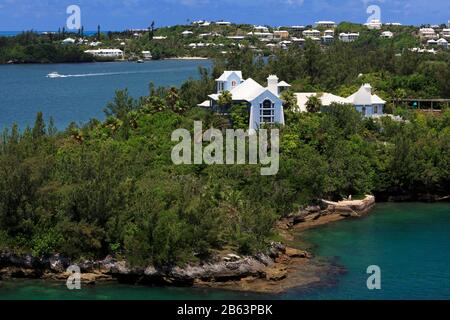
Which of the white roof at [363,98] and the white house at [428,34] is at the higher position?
the white house at [428,34]

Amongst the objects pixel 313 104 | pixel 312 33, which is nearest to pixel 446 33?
pixel 312 33

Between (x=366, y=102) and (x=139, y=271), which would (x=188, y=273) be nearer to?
(x=139, y=271)

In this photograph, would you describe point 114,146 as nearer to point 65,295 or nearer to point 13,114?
point 65,295

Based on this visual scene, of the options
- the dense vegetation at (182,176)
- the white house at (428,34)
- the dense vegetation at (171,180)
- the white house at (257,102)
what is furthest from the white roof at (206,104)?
the white house at (428,34)

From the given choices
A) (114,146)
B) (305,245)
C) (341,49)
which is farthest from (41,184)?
(341,49)

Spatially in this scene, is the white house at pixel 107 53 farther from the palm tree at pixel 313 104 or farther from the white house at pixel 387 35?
the palm tree at pixel 313 104
